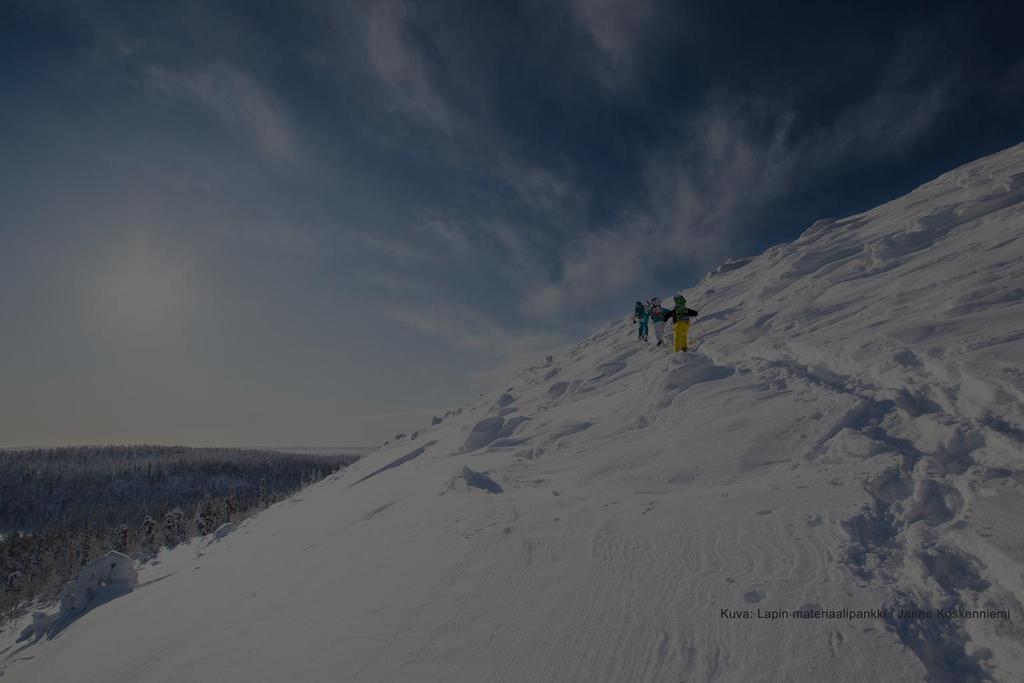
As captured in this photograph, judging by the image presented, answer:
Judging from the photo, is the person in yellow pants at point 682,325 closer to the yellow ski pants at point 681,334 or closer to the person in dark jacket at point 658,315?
the yellow ski pants at point 681,334

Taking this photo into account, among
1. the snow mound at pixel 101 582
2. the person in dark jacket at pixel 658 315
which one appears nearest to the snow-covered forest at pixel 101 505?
the snow mound at pixel 101 582

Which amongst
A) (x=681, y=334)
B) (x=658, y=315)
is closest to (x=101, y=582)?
(x=681, y=334)

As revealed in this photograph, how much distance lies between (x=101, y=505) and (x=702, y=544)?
18760 cm

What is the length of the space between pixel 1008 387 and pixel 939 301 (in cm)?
467

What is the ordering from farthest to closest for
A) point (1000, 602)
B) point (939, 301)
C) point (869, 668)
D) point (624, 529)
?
point (939, 301), point (624, 529), point (1000, 602), point (869, 668)

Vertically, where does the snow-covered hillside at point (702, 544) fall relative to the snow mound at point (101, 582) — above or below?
above

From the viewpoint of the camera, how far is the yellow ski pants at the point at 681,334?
1442 centimetres

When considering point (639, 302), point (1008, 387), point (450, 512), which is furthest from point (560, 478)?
point (639, 302)

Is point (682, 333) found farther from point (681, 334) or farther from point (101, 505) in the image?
point (101, 505)

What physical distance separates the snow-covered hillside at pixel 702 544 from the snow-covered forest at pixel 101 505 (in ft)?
152

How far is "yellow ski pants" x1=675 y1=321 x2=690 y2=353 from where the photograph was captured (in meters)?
14.4

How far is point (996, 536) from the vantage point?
A: 13.1ft

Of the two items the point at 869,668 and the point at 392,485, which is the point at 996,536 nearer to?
the point at 869,668

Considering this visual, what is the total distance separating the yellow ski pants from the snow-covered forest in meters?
49.8
